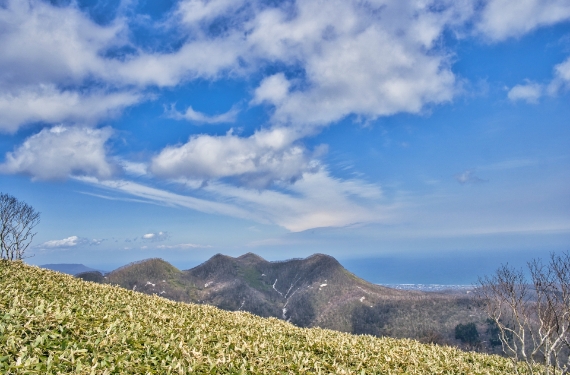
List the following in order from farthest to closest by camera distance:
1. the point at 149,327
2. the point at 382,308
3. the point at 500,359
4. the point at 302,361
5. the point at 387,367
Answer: the point at 382,308 < the point at 500,359 < the point at 387,367 < the point at 149,327 < the point at 302,361

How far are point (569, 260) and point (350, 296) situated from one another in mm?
171769

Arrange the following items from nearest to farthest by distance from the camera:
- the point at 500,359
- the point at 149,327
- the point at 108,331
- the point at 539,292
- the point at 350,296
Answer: the point at 108,331, the point at 149,327, the point at 500,359, the point at 539,292, the point at 350,296

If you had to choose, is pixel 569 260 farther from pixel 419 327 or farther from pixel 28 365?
pixel 419 327

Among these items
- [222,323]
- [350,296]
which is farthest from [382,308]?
[222,323]

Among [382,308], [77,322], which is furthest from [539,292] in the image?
[382,308]

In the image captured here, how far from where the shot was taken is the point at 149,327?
10.1m

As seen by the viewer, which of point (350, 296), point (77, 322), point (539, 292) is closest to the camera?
point (77, 322)

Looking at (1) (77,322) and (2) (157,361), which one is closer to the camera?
(2) (157,361)

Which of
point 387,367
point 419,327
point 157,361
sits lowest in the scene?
point 419,327

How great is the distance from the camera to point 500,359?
59.9 feet

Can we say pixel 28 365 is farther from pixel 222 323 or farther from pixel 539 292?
pixel 539 292

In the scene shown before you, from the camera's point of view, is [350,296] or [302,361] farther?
[350,296]

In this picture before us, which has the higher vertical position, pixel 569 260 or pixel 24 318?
pixel 569 260

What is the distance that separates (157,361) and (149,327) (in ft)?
9.93
